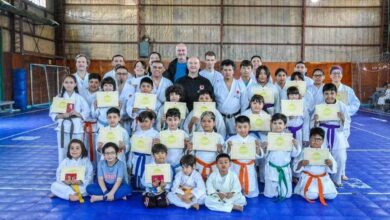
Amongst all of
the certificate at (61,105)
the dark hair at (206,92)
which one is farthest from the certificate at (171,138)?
the certificate at (61,105)

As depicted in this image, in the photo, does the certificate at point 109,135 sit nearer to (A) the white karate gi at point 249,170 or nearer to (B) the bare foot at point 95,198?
(B) the bare foot at point 95,198

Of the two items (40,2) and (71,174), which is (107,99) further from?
(40,2)

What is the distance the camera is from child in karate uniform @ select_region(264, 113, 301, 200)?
176 inches

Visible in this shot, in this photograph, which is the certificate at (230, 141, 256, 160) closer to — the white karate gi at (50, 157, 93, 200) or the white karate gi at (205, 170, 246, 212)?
the white karate gi at (205, 170, 246, 212)

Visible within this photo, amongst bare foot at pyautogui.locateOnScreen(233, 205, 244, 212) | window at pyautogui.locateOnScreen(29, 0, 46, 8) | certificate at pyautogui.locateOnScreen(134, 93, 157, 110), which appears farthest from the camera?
window at pyautogui.locateOnScreen(29, 0, 46, 8)

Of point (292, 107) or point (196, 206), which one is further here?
Answer: point (292, 107)

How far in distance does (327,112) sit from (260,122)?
34.7 inches

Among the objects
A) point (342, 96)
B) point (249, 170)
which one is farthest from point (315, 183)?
point (342, 96)

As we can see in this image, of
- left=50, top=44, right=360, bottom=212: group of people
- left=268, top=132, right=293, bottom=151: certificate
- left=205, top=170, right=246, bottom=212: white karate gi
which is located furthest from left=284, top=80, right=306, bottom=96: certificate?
left=205, top=170, right=246, bottom=212: white karate gi

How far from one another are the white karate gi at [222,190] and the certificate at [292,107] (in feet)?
3.69

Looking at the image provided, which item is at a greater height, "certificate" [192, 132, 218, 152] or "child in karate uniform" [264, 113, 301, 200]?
"certificate" [192, 132, 218, 152]

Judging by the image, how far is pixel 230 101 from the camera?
4965 millimetres

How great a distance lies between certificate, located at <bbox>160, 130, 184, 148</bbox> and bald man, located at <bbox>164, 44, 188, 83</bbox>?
3.86 feet

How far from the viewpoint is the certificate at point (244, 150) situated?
14.6 feet
